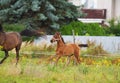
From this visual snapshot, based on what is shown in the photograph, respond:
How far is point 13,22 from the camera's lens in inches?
1095

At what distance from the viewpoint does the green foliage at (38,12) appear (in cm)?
2731

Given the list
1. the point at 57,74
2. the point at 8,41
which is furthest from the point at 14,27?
the point at 57,74

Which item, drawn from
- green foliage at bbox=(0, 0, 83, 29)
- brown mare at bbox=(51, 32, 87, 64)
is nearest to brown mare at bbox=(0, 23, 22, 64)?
brown mare at bbox=(51, 32, 87, 64)

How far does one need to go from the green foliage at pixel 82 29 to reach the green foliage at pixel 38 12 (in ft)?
1.26

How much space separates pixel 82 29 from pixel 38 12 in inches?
87.3

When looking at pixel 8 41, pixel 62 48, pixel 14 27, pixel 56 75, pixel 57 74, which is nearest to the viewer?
pixel 56 75

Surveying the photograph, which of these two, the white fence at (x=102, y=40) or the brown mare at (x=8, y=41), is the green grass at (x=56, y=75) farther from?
the white fence at (x=102, y=40)

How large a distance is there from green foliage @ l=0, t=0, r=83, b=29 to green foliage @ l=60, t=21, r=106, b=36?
383 mm

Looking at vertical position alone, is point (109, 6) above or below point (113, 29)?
below

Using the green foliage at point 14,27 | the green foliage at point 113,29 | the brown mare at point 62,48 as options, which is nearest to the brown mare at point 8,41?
the brown mare at point 62,48

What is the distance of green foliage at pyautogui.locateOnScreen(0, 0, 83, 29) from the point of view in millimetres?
27312

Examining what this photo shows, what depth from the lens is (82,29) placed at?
27891 mm

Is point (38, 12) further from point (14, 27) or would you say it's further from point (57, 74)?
point (57, 74)

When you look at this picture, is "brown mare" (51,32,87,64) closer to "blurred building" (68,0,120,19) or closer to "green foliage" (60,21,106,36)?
"green foliage" (60,21,106,36)
